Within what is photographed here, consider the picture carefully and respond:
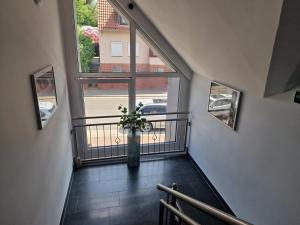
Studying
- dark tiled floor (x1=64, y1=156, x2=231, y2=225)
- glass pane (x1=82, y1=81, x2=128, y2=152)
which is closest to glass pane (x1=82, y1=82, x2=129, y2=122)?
glass pane (x1=82, y1=81, x2=128, y2=152)

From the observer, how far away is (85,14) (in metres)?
3.38

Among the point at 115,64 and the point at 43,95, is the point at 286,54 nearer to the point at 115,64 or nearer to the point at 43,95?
the point at 43,95

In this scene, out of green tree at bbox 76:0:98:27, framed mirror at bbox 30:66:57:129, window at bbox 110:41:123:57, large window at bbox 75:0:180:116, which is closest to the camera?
framed mirror at bbox 30:66:57:129

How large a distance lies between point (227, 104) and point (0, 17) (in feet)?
7.97

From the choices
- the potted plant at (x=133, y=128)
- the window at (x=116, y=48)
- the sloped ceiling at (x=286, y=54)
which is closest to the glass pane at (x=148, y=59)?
the window at (x=116, y=48)

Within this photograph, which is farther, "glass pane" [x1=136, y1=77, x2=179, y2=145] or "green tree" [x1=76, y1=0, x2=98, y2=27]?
"glass pane" [x1=136, y1=77, x2=179, y2=145]

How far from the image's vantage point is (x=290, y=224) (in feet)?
5.78

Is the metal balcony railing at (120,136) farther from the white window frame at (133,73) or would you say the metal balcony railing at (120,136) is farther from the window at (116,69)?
the window at (116,69)

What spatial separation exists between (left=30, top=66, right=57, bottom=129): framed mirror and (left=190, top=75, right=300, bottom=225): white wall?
2.08 m

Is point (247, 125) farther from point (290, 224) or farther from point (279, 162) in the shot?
point (290, 224)

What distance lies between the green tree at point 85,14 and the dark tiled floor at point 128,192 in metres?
2.47

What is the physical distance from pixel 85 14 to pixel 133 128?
203 centimetres

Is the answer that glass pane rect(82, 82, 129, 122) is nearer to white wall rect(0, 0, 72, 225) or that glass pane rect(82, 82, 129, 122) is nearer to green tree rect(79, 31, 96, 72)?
green tree rect(79, 31, 96, 72)

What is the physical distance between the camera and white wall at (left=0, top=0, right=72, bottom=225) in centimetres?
122
